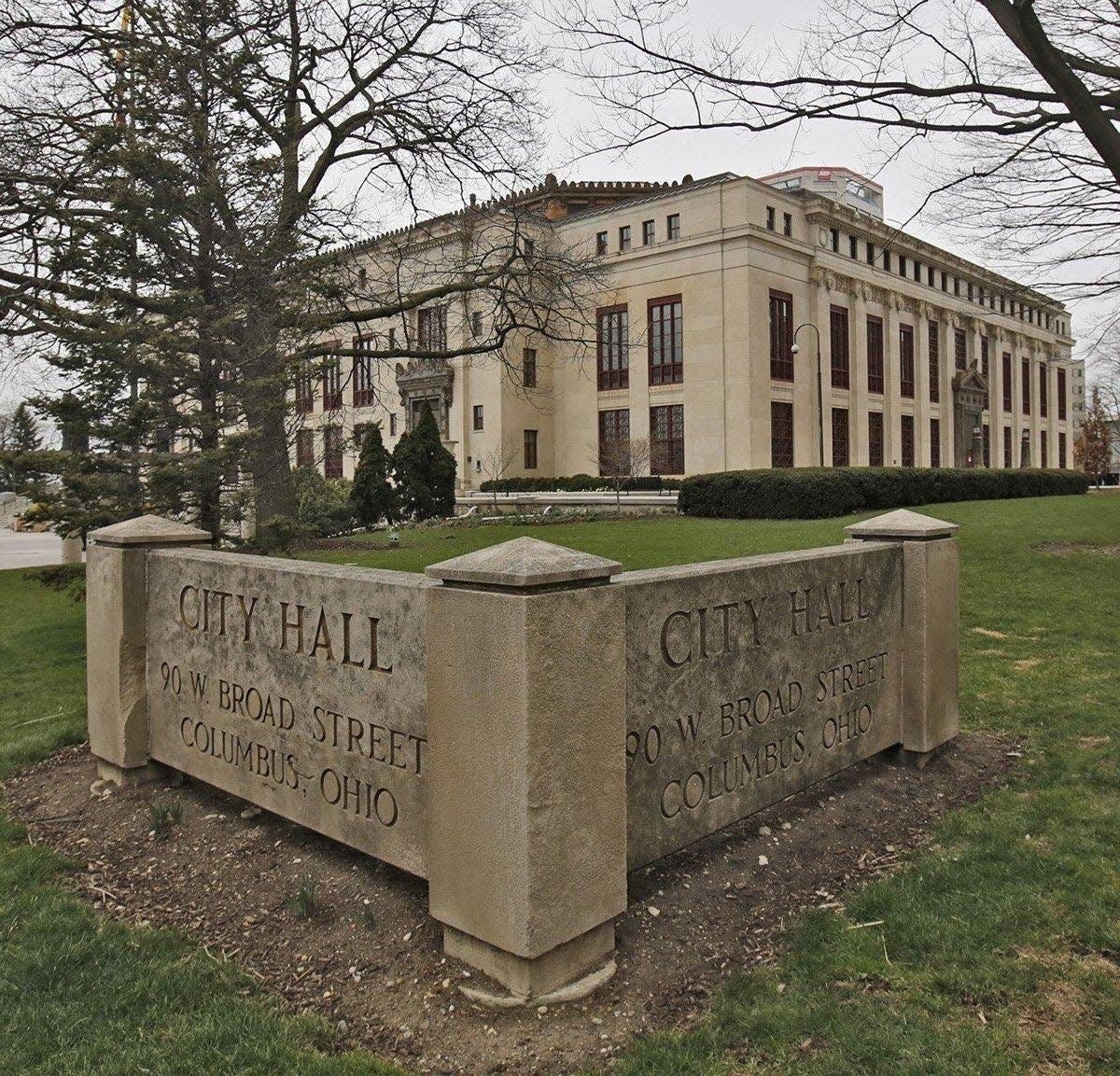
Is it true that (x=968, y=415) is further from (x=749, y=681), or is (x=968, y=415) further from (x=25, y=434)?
(x=749, y=681)

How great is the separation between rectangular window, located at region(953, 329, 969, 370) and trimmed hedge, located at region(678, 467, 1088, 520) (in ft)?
100

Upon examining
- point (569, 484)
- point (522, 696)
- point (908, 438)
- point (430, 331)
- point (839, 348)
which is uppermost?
point (839, 348)

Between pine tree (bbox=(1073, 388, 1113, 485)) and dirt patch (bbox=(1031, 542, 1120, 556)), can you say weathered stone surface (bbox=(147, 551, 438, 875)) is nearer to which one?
dirt patch (bbox=(1031, 542, 1120, 556))

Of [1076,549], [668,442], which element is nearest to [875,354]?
[668,442]

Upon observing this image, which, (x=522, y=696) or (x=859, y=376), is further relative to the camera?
(x=859, y=376)

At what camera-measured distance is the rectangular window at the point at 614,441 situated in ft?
A: 129

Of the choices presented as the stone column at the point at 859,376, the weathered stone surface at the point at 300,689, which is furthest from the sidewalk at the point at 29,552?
the stone column at the point at 859,376

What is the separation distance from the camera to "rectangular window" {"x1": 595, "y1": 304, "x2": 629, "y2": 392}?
4311cm

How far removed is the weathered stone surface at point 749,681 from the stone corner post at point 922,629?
0.10 m

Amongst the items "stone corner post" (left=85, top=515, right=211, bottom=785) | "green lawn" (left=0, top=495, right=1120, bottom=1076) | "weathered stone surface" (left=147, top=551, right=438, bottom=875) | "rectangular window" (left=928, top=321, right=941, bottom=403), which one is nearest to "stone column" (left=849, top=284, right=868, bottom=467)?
"rectangular window" (left=928, top=321, right=941, bottom=403)

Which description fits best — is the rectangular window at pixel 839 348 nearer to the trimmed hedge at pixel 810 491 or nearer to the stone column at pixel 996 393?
the trimmed hedge at pixel 810 491

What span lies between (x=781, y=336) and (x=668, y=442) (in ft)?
23.8

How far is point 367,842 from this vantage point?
12.9 ft

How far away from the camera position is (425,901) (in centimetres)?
383
